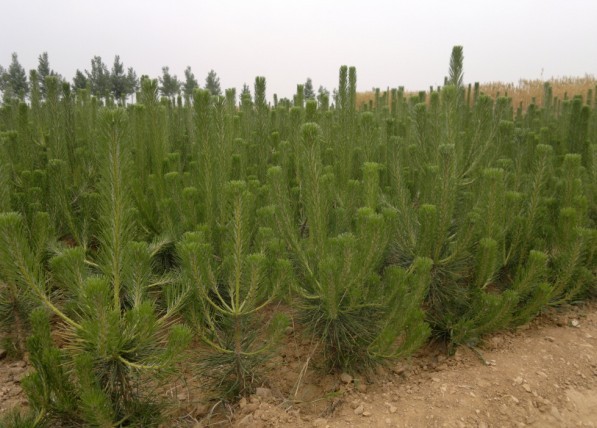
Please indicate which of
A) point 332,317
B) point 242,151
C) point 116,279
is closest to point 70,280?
point 116,279

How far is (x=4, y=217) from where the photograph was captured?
150cm

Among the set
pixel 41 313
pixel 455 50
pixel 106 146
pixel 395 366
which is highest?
pixel 455 50

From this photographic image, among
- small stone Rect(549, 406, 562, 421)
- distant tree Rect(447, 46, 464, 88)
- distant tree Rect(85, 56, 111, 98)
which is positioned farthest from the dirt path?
distant tree Rect(85, 56, 111, 98)

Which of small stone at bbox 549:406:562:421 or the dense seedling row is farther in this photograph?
small stone at bbox 549:406:562:421

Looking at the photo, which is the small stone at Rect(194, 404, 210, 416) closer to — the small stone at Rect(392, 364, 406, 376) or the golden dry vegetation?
the small stone at Rect(392, 364, 406, 376)

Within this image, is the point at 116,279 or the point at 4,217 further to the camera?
the point at 116,279

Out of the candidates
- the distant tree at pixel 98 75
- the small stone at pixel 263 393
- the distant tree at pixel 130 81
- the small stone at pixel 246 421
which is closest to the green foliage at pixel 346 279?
the small stone at pixel 263 393

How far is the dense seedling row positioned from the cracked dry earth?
0.14m

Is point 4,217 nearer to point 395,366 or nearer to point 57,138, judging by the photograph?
point 395,366

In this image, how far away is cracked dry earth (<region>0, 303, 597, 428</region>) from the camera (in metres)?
2.12

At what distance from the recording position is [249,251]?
259 cm

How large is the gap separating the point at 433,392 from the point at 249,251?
1223mm

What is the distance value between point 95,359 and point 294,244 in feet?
3.51

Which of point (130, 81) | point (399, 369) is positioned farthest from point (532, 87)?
point (399, 369)
